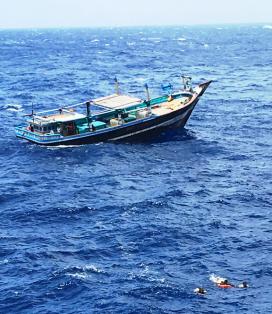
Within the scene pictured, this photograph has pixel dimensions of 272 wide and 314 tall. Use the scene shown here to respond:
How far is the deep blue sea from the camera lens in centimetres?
3753

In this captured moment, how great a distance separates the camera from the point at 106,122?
76375 mm

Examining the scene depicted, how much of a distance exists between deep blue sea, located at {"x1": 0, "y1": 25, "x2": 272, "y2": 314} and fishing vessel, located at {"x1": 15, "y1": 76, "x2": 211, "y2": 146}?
147cm

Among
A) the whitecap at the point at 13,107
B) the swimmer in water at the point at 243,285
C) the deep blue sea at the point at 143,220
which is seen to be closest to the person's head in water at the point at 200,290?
the deep blue sea at the point at 143,220

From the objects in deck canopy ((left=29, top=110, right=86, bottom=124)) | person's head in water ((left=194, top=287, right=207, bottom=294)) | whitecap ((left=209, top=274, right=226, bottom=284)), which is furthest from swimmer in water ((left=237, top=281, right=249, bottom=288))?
deck canopy ((left=29, top=110, right=86, bottom=124))

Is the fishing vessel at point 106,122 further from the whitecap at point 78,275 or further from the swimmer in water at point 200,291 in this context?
the swimmer in water at point 200,291

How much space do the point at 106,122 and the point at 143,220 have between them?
29397mm

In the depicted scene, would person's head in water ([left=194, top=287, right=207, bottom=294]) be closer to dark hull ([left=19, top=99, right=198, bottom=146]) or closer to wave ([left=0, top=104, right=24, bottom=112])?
dark hull ([left=19, top=99, right=198, bottom=146])

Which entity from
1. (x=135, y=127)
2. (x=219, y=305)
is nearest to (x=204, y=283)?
(x=219, y=305)

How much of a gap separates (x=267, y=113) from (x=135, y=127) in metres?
28.0

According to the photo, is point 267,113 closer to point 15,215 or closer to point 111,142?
point 111,142

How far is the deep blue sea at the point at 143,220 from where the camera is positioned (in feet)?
123

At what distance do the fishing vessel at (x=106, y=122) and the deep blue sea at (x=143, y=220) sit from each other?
1466 millimetres

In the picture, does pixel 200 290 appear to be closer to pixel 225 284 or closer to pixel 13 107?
pixel 225 284

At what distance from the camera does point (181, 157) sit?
68125 mm
